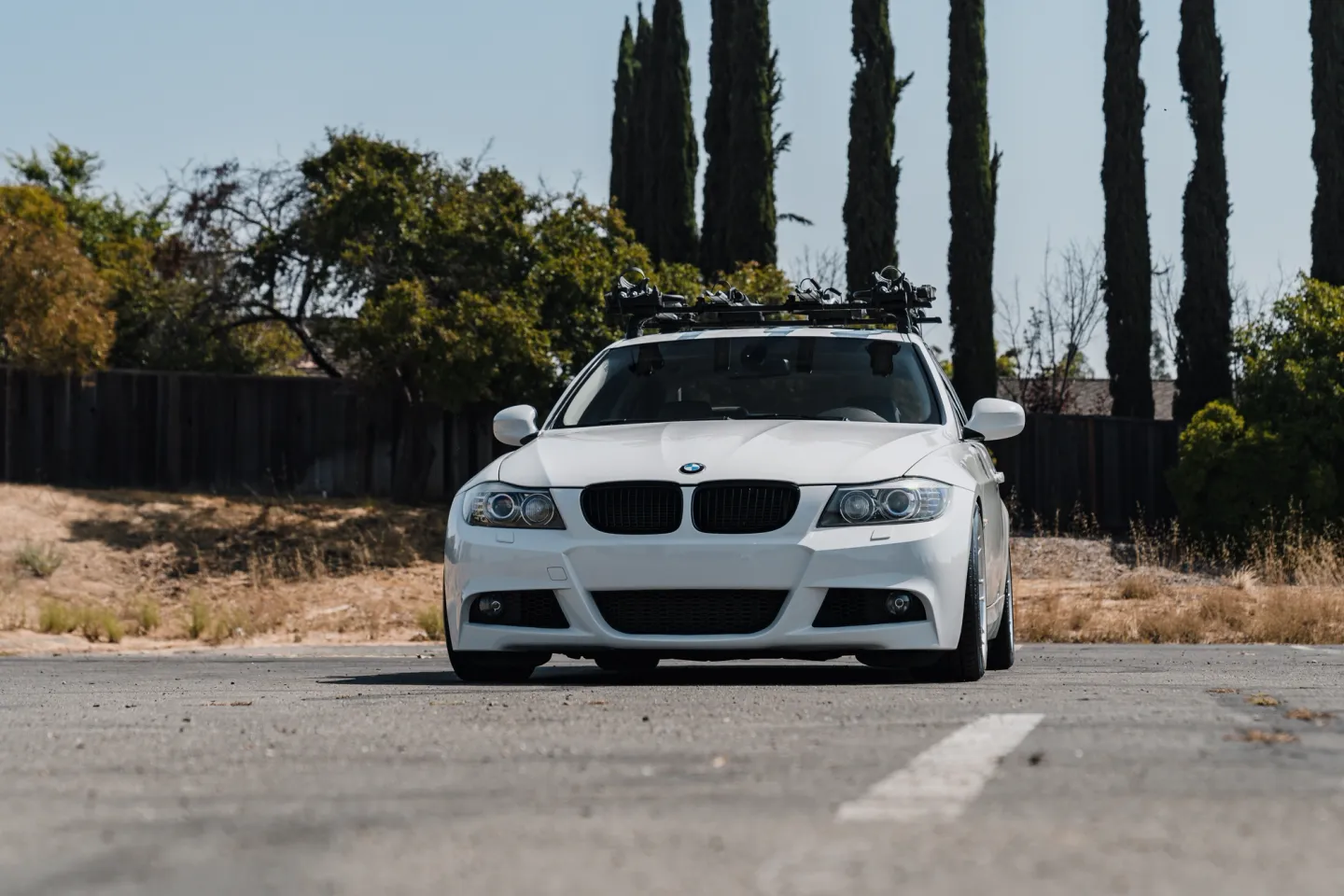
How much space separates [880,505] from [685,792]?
12.8 ft

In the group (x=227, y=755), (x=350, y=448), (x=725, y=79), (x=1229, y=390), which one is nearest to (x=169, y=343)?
(x=350, y=448)

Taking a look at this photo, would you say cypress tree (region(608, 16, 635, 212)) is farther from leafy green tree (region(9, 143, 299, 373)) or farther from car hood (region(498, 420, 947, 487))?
car hood (region(498, 420, 947, 487))

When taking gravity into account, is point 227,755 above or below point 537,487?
below

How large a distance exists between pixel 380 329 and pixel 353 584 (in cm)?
541

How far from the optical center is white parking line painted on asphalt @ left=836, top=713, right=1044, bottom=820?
3.78 meters

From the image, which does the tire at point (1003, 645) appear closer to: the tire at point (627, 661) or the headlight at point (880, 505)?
the tire at point (627, 661)

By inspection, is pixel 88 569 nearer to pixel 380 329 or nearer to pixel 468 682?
pixel 380 329

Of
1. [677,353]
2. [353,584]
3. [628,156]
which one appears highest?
[628,156]

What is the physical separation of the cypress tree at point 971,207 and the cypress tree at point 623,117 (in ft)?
30.5

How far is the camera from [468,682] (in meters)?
8.66

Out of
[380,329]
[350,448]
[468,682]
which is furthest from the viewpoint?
[350,448]

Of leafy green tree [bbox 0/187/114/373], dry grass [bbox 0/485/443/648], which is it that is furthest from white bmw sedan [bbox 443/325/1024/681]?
leafy green tree [bbox 0/187/114/373]

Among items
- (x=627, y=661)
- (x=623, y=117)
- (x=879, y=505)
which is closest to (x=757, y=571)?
(x=879, y=505)

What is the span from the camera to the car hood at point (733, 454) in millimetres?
8008
